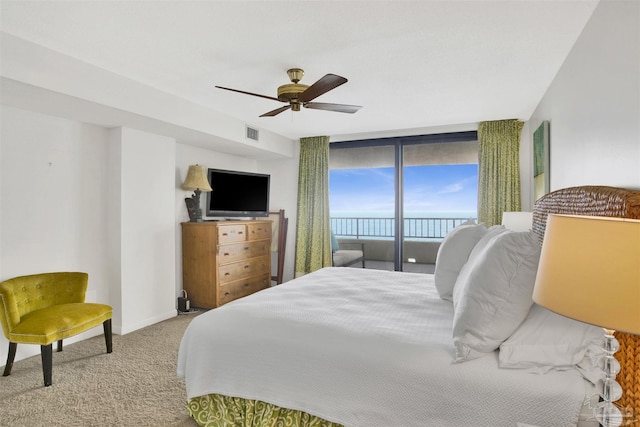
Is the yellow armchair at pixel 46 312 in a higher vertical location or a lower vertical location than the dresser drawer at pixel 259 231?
lower

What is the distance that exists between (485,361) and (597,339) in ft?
1.42

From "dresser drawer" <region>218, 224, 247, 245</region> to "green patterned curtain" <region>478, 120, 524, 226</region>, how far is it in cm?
319

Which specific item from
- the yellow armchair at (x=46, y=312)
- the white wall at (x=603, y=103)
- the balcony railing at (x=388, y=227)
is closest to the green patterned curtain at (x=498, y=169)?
the balcony railing at (x=388, y=227)

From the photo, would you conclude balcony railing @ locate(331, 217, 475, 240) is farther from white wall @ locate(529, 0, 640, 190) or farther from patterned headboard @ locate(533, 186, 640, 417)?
patterned headboard @ locate(533, 186, 640, 417)

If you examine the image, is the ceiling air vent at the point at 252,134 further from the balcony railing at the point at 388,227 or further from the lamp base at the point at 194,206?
the balcony railing at the point at 388,227

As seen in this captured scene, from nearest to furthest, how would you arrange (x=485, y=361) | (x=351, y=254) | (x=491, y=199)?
(x=485, y=361), (x=491, y=199), (x=351, y=254)

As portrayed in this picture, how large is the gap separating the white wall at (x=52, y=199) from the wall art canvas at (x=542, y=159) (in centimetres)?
429

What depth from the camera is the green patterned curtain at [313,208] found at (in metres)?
5.73

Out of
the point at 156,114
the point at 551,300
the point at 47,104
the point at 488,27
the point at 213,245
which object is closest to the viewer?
the point at 551,300

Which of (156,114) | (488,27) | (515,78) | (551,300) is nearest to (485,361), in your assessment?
(551,300)

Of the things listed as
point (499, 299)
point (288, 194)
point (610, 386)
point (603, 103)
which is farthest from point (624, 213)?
point (288, 194)

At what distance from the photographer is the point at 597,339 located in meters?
1.44

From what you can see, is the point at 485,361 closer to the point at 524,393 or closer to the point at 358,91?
the point at 524,393

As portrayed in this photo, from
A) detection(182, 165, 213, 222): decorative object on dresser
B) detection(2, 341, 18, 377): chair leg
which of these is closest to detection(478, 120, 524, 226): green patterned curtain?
detection(182, 165, 213, 222): decorative object on dresser
